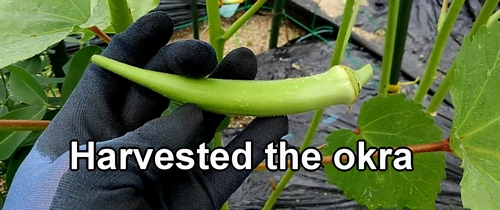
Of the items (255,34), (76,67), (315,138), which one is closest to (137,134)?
(76,67)

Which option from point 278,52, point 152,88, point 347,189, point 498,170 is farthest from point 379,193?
point 278,52

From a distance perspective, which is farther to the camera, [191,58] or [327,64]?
[327,64]

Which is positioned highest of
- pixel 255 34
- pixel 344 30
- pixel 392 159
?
pixel 344 30

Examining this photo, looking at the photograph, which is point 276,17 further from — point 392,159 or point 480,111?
point 480,111

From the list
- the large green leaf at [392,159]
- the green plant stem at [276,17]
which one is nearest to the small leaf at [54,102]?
the large green leaf at [392,159]

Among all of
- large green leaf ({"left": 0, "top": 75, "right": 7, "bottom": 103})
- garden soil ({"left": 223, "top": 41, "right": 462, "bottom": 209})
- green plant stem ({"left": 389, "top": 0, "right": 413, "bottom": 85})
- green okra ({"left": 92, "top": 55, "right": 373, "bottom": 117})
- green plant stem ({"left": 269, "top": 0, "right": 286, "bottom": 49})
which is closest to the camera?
green okra ({"left": 92, "top": 55, "right": 373, "bottom": 117})

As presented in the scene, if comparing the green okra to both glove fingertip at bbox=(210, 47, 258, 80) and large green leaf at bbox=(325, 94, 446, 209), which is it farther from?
large green leaf at bbox=(325, 94, 446, 209)

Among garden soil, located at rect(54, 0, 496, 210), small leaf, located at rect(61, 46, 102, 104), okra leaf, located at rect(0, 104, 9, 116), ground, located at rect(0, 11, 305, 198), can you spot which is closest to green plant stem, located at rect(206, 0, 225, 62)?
small leaf, located at rect(61, 46, 102, 104)
